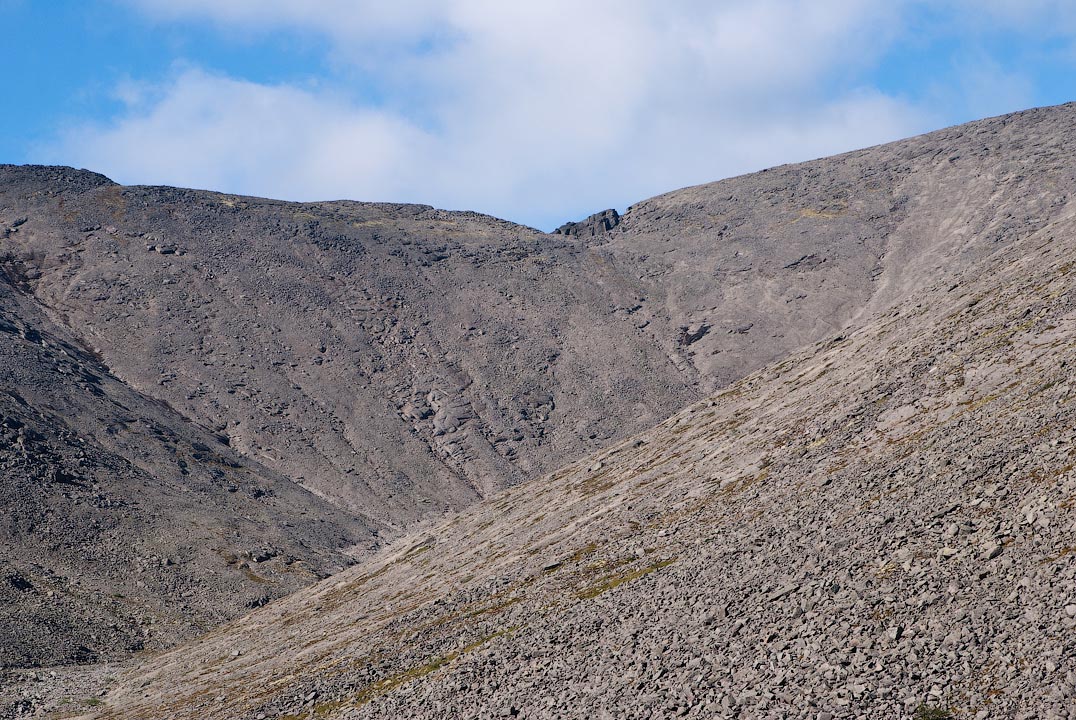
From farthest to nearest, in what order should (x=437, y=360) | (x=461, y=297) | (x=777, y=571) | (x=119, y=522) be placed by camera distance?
(x=461, y=297), (x=437, y=360), (x=119, y=522), (x=777, y=571)

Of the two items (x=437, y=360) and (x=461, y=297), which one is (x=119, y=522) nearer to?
(x=437, y=360)

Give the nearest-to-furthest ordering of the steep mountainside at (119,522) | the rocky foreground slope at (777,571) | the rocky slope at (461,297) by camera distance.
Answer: the rocky foreground slope at (777,571) < the steep mountainside at (119,522) < the rocky slope at (461,297)

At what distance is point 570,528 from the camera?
58656 millimetres

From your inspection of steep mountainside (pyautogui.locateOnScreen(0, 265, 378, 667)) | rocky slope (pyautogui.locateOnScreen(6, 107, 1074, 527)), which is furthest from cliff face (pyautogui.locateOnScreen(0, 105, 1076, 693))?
rocky slope (pyautogui.locateOnScreen(6, 107, 1074, 527))

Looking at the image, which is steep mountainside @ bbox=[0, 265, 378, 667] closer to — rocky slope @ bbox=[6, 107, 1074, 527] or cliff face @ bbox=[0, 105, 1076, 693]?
cliff face @ bbox=[0, 105, 1076, 693]

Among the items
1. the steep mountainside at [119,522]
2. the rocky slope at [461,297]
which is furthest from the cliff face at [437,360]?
the rocky slope at [461,297]

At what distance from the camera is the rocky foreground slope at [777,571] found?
92.4ft

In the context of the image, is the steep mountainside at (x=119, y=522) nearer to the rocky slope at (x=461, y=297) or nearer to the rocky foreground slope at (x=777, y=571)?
the rocky slope at (x=461, y=297)

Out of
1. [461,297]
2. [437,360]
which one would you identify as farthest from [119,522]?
[461,297]

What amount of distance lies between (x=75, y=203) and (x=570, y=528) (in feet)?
427

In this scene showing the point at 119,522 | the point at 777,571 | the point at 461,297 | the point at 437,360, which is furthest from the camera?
the point at 461,297

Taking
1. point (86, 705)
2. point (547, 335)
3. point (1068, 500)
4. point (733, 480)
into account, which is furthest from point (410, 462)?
point (1068, 500)

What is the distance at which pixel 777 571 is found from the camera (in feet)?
119

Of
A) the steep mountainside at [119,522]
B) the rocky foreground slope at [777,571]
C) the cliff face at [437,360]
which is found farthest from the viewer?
the steep mountainside at [119,522]
